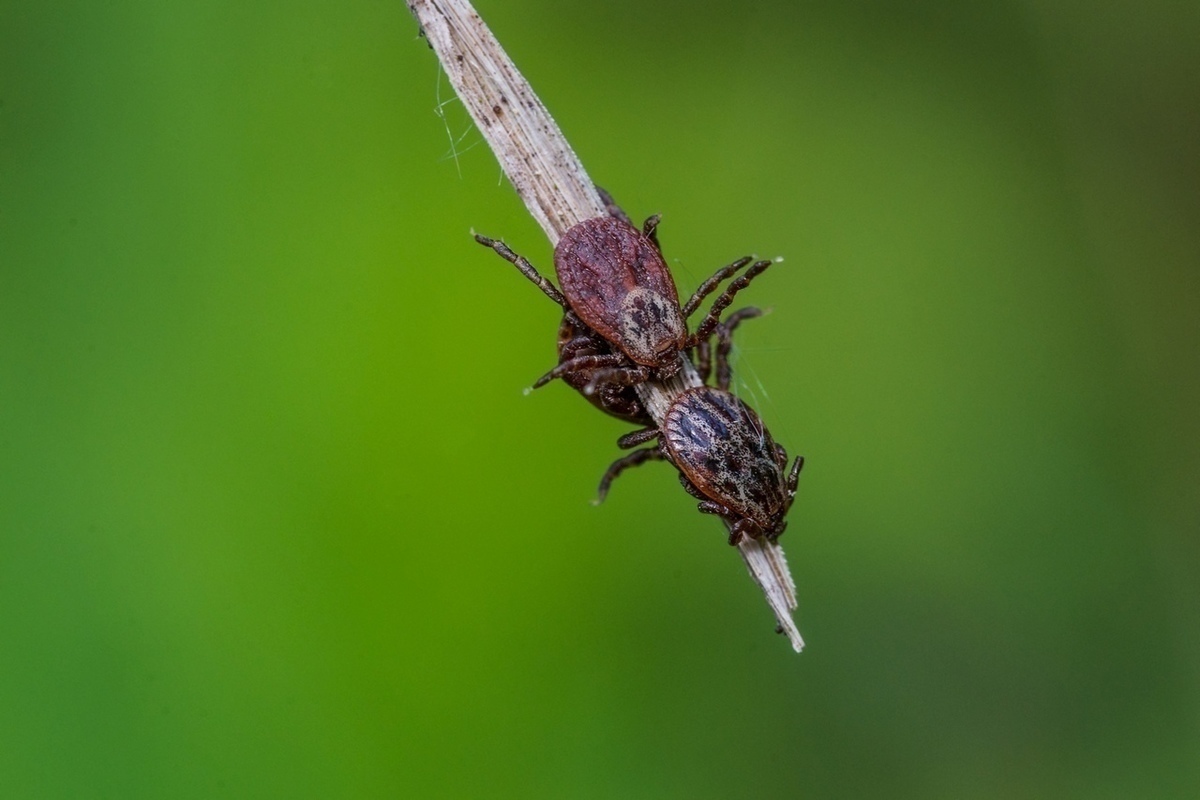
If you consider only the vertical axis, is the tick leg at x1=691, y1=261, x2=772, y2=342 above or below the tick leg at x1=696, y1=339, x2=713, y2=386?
above

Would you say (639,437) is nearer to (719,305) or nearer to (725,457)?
(725,457)

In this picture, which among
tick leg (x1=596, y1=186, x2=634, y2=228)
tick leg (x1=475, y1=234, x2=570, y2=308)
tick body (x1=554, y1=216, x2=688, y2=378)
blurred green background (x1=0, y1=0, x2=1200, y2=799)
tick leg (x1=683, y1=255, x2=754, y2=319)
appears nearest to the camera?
tick body (x1=554, y1=216, x2=688, y2=378)

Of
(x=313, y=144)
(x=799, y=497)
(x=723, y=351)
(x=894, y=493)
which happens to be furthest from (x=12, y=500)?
(x=894, y=493)

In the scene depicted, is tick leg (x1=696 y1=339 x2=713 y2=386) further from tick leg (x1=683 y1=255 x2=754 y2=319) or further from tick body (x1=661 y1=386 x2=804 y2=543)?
tick body (x1=661 y1=386 x2=804 y2=543)

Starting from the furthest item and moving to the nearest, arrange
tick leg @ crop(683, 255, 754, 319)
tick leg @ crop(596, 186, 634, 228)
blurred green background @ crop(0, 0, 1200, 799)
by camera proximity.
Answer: blurred green background @ crop(0, 0, 1200, 799)
tick leg @ crop(683, 255, 754, 319)
tick leg @ crop(596, 186, 634, 228)

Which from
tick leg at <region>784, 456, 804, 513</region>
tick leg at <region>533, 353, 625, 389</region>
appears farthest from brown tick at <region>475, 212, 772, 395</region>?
tick leg at <region>784, 456, 804, 513</region>

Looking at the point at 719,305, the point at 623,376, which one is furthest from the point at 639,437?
the point at 719,305

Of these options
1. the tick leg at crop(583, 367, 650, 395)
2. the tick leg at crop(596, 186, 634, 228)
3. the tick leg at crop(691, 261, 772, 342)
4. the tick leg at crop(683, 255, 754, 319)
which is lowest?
the tick leg at crop(583, 367, 650, 395)
